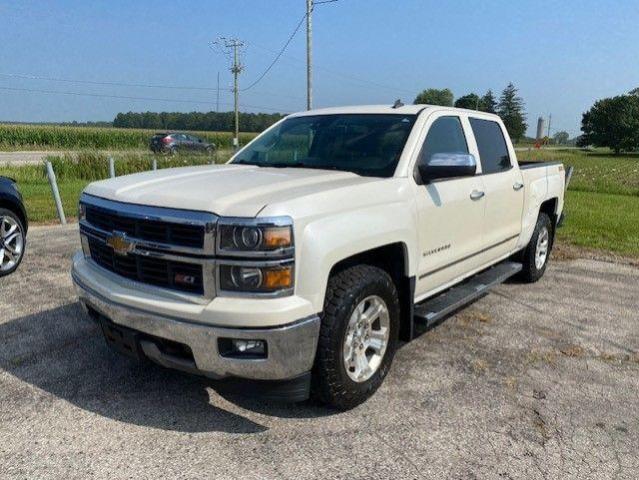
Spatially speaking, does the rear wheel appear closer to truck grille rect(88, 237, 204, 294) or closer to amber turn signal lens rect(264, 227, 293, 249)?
truck grille rect(88, 237, 204, 294)

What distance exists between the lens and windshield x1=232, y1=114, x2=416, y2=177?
12.8 ft

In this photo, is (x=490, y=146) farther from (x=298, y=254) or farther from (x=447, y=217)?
(x=298, y=254)

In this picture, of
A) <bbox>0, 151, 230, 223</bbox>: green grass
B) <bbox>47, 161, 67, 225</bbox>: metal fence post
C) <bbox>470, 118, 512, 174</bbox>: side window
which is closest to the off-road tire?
<bbox>470, 118, 512, 174</bbox>: side window

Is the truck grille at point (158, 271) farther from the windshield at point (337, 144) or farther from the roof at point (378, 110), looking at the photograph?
the roof at point (378, 110)

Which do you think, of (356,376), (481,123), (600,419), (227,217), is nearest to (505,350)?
(600,419)

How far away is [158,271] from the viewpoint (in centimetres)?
299

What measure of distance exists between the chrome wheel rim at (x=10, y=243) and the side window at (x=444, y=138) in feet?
15.3

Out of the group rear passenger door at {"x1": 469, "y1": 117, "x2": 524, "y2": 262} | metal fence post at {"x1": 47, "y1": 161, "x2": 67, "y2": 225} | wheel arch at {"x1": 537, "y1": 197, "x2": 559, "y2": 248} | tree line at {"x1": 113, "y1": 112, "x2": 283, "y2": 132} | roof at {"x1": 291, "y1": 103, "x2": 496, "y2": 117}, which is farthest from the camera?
tree line at {"x1": 113, "y1": 112, "x2": 283, "y2": 132}

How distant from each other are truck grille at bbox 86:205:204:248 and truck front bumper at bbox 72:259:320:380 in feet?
1.29

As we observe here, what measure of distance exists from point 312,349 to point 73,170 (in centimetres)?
1605

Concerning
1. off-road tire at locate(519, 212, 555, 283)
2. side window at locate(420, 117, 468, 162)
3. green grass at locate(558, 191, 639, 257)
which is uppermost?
side window at locate(420, 117, 468, 162)

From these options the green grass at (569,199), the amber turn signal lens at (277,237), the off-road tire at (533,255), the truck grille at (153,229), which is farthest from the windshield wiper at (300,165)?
the green grass at (569,199)

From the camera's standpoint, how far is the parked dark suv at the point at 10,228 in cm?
602

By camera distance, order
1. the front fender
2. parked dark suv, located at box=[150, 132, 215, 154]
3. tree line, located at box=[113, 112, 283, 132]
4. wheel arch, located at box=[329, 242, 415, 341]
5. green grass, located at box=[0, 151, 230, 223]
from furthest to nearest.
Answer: tree line, located at box=[113, 112, 283, 132] < parked dark suv, located at box=[150, 132, 215, 154] < green grass, located at box=[0, 151, 230, 223] < wheel arch, located at box=[329, 242, 415, 341] < the front fender
